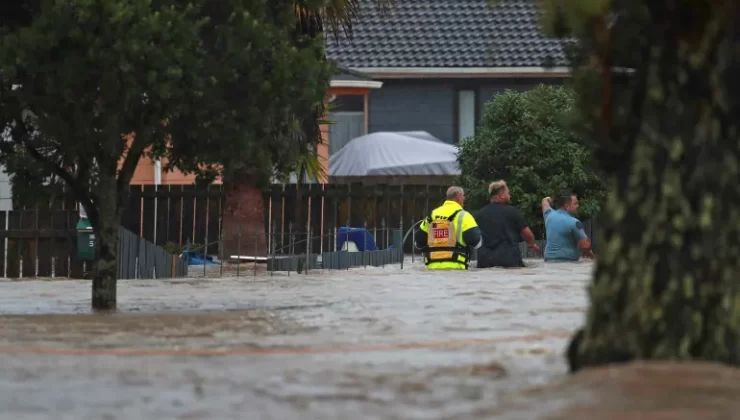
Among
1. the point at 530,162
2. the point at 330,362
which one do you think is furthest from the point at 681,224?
the point at 530,162

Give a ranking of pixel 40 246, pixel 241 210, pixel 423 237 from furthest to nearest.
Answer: pixel 241 210 < pixel 423 237 < pixel 40 246

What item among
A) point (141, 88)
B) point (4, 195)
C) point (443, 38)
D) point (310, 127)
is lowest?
point (4, 195)

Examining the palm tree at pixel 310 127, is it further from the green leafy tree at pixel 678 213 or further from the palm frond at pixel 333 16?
the green leafy tree at pixel 678 213

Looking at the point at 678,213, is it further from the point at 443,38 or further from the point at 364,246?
the point at 443,38

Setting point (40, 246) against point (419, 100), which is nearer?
point (40, 246)

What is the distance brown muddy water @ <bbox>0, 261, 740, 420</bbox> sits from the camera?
6812 millimetres

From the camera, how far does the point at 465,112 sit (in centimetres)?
3753

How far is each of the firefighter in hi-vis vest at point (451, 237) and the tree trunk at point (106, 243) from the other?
7.54 metres

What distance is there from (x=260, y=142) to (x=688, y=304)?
270 inches

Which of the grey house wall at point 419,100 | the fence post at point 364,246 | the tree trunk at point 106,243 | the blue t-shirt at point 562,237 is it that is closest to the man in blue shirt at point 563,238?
the blue t-shirt at point 562,237

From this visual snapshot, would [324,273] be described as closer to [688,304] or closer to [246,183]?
[246,183]

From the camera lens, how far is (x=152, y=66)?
12.6 metres

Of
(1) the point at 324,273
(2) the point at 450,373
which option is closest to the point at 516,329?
(2) the point at 450,373

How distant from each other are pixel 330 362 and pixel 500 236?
13.1 metres
